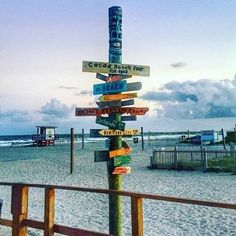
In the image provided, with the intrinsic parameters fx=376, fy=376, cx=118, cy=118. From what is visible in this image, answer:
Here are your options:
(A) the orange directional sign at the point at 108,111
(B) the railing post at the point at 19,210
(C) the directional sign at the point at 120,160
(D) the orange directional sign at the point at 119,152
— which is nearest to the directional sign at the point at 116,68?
(A) the orange directional sign at the point at 108,111

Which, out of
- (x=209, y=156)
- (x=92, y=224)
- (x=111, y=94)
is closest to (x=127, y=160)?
(x=111, y=94)

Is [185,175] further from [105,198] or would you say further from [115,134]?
[115,134]

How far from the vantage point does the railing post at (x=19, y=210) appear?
17.1 ft

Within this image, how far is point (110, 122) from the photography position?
516 centimetres

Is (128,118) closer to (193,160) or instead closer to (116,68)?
(116,68)

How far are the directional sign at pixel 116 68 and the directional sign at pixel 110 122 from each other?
647mm

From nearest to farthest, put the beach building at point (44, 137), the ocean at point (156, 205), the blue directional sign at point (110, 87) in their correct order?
the blue directional sign at point (110, 87) → the ocean at point (156, 205) → the beach building at point (44, 137)

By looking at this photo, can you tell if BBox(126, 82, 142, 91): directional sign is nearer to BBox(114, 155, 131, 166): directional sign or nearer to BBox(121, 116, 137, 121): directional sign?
BBox(121, 116, 137, 121): directional sign

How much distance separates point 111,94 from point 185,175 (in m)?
12.2

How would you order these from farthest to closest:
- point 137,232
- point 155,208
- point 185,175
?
point 185,175 < point 155,208 < point 137,232

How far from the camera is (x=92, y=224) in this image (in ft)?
27.5

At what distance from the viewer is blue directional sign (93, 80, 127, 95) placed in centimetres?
515

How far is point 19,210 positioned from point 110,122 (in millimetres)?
1773

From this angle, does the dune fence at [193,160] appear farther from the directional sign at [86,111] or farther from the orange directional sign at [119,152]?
the directional sign at [86,111]
